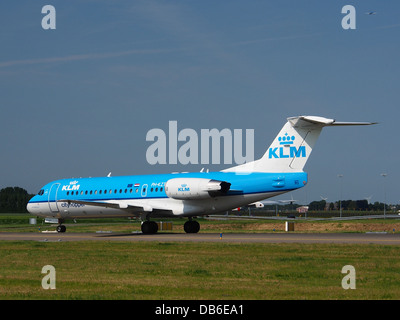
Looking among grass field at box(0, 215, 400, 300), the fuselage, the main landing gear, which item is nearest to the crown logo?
the fuselage

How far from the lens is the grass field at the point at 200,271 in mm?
14672

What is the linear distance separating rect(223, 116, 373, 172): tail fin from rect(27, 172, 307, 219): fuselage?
57cm

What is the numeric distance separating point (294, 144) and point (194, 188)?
22.1 ft

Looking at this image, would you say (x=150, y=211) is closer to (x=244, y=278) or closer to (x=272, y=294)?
(x=244, y=278)

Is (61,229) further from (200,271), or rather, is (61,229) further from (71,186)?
(200,271)

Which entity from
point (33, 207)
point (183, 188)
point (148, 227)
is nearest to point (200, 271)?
point (183, 188)

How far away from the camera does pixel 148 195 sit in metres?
42.0

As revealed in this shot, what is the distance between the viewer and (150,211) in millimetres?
41531

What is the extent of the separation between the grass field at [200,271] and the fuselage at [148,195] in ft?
29.3

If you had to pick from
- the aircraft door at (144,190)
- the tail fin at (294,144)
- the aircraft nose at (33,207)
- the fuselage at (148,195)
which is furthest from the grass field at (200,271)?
the aircraft nose at (33,207)

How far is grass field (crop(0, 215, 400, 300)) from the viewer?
578 inches

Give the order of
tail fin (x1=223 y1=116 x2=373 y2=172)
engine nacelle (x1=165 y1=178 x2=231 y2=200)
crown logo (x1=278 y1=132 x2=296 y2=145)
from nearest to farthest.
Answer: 1. tail fin (x1=223 y1=116 x2=373 y2=172)
2. crown logo (x1=278 y1=132 x2=296 y2=145)
3. engine nacelle (x1=165 y1=178 x2=231 y2=200)

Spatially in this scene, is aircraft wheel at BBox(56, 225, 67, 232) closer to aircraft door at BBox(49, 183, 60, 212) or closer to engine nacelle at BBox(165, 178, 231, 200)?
aircraft door at BBox(49, 183, 60, 212)
